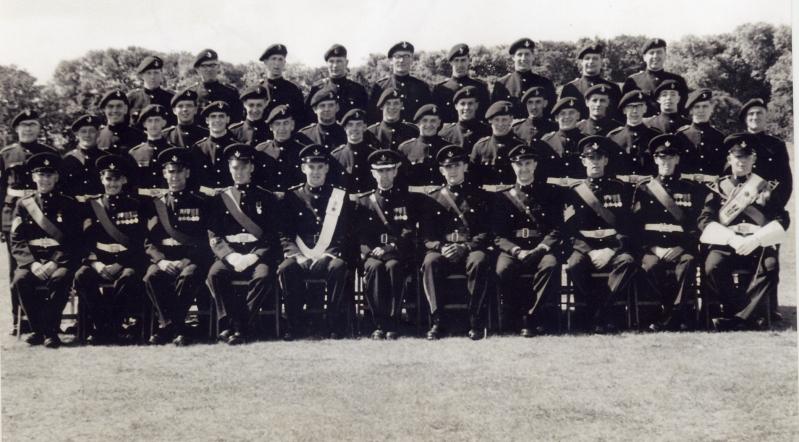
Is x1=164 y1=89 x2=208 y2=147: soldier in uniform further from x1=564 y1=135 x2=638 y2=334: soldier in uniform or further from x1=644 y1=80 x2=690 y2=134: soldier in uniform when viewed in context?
x1=644 y1=80 x2=690 y2=134: soldier in uniform

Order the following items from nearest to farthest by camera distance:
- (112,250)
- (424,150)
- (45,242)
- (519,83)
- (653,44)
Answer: (45,242), (112,250), (424,150), (653,44), (519,83)

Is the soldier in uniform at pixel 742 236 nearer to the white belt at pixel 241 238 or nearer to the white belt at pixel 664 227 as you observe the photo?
the white belt at pixel 664 227

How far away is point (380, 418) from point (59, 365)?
8.59 feet

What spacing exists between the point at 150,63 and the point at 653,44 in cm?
480

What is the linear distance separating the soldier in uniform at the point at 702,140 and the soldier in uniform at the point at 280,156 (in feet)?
11.5

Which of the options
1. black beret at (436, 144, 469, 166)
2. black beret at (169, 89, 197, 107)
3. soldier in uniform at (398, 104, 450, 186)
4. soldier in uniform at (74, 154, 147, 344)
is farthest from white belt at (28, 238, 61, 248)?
black beret at (436, 144, 469, 166)

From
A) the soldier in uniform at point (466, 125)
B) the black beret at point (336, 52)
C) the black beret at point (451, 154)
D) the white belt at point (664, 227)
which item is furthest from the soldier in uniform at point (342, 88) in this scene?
the white belt at point (664, 227)

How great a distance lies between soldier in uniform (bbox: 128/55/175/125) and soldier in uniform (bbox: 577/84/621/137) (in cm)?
405

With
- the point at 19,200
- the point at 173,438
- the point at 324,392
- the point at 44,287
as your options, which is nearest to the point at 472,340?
the point at 324,392

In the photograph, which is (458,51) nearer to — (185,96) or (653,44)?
(653,44)

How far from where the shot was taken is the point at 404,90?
7.48 m

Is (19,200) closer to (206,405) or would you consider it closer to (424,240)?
(206,405)

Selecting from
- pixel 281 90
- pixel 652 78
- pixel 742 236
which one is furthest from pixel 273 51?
pixel 742 236

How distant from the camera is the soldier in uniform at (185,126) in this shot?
718 cm
